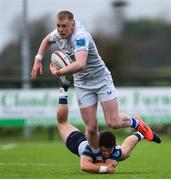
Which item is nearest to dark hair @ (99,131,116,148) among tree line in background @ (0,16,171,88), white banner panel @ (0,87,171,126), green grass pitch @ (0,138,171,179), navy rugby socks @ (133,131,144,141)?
green grass pitch @ (0,138,171,179)

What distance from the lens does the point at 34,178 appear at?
13680 mm

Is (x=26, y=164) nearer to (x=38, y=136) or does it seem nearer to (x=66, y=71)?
(x=66, y=71)

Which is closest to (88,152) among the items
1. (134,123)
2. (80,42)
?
(134,123)

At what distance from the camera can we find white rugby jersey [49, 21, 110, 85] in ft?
47.3

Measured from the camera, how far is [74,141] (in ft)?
50.5

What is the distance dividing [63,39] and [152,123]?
12966 millimetres

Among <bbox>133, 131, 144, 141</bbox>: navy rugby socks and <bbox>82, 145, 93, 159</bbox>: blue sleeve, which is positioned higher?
<bbox>133, 131, 144, 141</bbox>: navy rugby socks

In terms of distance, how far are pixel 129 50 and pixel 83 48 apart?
28155mm

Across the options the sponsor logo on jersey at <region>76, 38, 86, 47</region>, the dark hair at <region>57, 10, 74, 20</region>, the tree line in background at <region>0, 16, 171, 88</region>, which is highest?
the dark hair at <region>57, 10, 74, 20</region>

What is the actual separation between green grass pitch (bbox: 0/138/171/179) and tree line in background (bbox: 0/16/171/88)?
13779 millimetres

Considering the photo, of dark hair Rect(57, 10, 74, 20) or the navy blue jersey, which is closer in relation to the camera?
dark hair Rect(57, 10, 74, 20)

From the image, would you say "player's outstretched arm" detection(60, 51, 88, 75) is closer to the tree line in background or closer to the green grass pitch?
the green grass pitch

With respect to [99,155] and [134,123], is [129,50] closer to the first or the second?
[134,123]

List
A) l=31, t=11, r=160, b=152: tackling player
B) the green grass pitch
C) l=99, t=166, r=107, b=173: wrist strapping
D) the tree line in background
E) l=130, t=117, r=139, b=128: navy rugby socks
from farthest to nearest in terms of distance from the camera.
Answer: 1. the tree line in background
2. l=130, t=117, r=139, b=128: navy rugby socks
3. l=31, t=11, r=160, b=152: tackling player
4. l=99, t=166, r=107, b=173: wrist strapping
5. the green grass pitch
